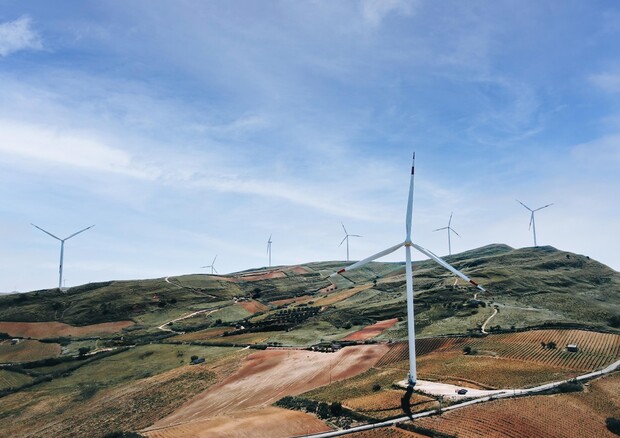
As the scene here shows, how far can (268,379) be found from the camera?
98938mm

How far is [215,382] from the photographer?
101 m

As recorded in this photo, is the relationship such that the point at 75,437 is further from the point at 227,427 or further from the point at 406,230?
the point at 406,230

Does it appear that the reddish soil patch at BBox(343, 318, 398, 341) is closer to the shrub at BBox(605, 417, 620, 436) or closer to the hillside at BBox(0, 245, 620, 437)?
the hillside at BBox(0, 245, 620, 437)

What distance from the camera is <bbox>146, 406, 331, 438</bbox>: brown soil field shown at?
63031 mm

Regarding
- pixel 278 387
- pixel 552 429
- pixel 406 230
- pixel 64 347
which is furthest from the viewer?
pixel 64 347

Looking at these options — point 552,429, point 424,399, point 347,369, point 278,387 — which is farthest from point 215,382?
point 552,429

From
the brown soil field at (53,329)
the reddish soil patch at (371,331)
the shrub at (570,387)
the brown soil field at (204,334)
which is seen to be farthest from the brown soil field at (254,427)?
the brown soil field at (53,329)

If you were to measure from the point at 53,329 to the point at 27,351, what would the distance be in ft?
99.1

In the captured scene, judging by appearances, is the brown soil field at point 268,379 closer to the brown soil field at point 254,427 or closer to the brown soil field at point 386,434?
the brown soil field at point 254,427

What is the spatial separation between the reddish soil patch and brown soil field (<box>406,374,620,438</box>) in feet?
216

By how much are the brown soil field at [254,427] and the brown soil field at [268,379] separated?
42.2 inches

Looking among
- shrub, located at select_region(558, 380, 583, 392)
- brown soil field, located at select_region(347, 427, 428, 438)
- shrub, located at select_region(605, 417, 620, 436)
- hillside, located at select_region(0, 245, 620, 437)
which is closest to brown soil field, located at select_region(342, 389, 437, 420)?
hillside, located at select_region(0, 245, 620, 437)

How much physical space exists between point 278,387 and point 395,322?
6205 centimetres

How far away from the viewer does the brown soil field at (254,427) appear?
6303 cm
